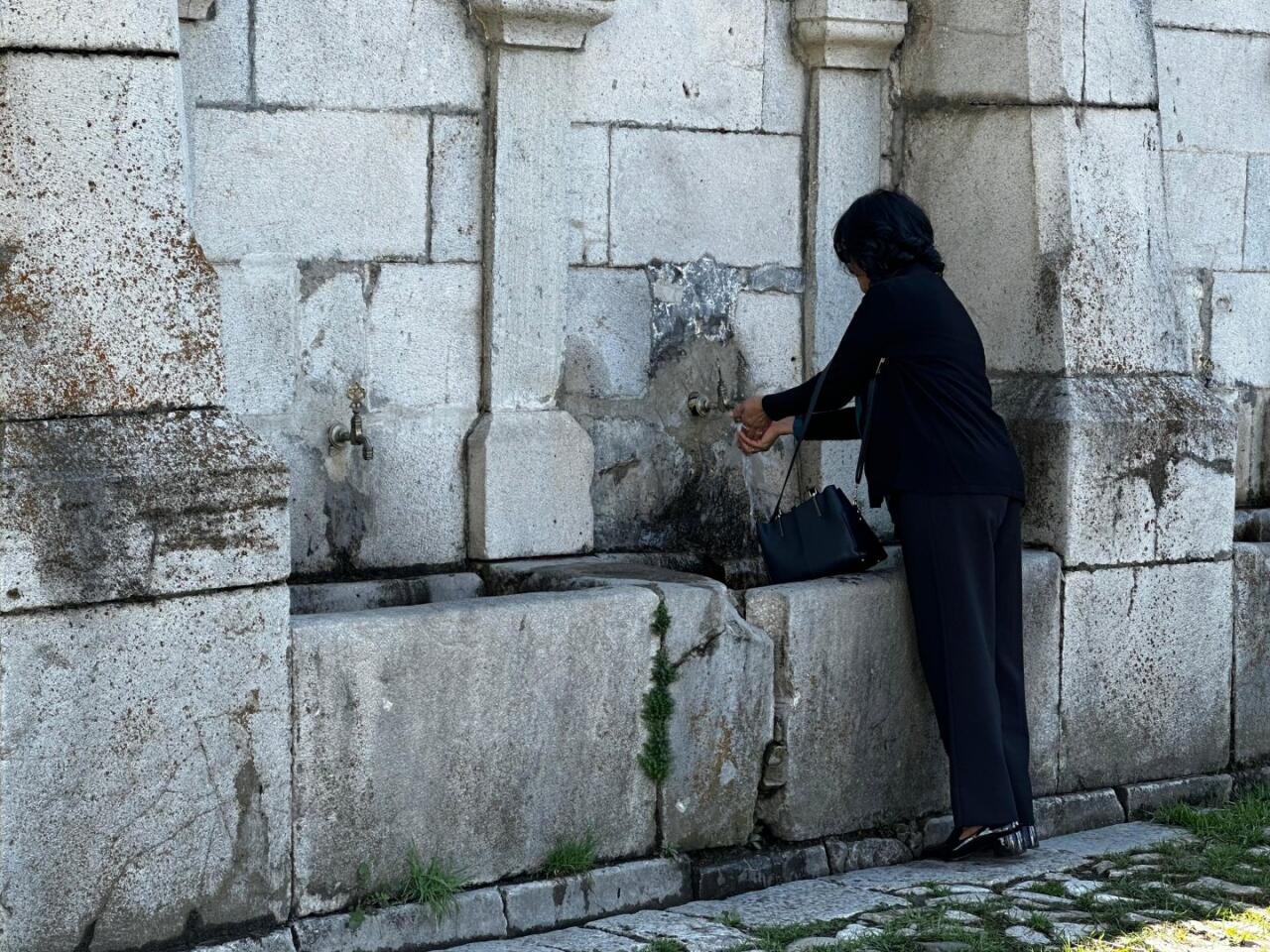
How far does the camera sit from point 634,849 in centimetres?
504

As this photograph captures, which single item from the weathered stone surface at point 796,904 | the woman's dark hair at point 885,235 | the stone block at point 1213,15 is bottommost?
the weathered stone surface at point 796,904

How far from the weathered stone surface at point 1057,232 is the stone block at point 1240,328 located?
0.83m

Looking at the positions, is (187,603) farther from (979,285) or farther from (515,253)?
(979,285)

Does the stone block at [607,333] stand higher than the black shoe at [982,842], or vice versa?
the stone block at [607,333]

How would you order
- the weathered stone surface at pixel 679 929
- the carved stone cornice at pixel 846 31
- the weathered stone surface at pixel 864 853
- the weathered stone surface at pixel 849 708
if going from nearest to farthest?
the weathered stone surface at pixel 679 929
the weathered stone surface at pixel 849 708
the weathered stone surface at pixel 864 853
the carved stone cornice at pixel 846 31

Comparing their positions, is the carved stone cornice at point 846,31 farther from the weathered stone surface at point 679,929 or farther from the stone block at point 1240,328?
the weathered stone surface at point 679,929

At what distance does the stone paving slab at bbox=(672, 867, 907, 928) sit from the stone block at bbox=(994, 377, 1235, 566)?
1376mm

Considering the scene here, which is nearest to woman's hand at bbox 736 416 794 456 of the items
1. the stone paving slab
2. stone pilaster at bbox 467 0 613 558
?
stone pilaster at bbox 467 0 613 558

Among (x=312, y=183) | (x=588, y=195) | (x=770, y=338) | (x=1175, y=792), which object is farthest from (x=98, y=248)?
(x=1175, y=792)

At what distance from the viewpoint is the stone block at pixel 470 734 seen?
449cm

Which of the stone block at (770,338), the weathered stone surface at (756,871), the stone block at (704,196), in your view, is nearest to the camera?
the weathered stone surface at (756,871)

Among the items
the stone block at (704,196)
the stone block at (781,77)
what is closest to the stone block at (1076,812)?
the stone block at (704,196)

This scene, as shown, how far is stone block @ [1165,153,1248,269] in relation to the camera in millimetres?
7004

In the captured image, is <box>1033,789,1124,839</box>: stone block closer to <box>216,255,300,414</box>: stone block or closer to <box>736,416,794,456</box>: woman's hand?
<box>736,416,794,456</box>: woman's hand
